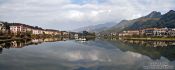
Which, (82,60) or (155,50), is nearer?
(82,60)

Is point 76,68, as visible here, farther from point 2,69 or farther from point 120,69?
point 2,69

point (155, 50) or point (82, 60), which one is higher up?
point (82, 60)

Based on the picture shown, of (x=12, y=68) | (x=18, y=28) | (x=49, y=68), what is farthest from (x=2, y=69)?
(x=18, y=28)

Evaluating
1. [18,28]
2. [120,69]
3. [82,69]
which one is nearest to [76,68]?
[82,69]

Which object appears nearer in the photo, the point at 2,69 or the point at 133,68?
the point at 2,69

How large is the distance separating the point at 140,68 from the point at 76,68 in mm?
6565

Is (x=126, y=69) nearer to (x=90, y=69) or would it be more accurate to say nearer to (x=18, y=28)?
(x=90, y=69)

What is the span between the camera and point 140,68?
31.0 meters

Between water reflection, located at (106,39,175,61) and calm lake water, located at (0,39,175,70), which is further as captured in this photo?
water reflection, located at (106,39,175,61)

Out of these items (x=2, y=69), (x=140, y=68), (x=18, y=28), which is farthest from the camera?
(x=18, y=28)

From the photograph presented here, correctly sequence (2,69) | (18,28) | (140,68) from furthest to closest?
(18,28)
(140,68)
(2,69)

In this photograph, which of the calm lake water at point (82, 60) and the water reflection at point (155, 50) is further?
the water reflection at point (155, 50)

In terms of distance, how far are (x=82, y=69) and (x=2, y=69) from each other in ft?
25.2

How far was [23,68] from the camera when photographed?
30609 mm
